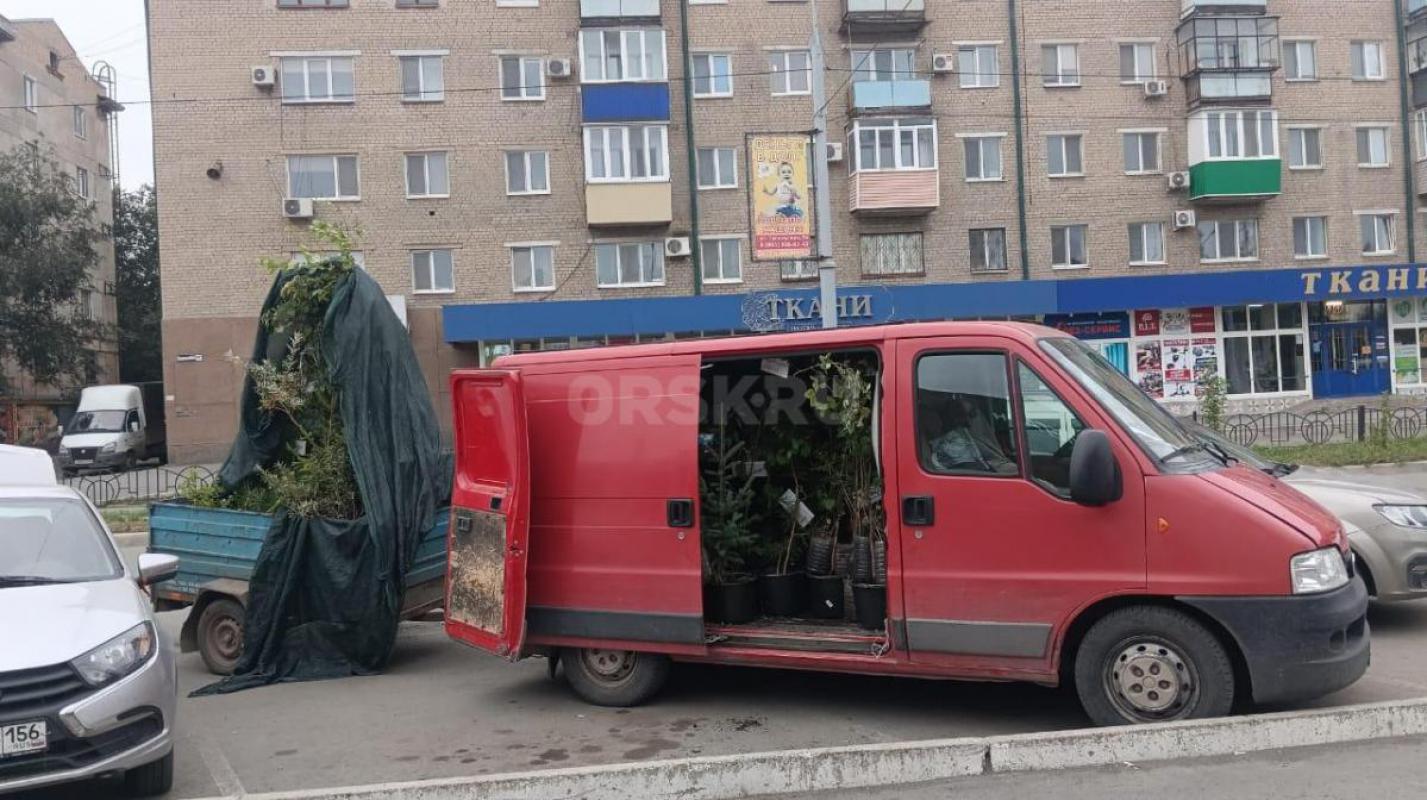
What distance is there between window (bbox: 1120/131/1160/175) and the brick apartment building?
0.09m

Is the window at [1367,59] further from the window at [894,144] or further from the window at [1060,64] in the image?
the window at [894,144]

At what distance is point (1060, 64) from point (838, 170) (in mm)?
8051

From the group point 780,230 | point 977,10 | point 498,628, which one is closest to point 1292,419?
point 780,230

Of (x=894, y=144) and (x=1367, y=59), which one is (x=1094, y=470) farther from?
(x=1367, y=59)

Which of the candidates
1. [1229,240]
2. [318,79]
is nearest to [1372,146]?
[1229,240]

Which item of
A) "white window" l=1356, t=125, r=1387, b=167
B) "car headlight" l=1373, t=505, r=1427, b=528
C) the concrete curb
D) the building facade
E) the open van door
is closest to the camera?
the concrete curb

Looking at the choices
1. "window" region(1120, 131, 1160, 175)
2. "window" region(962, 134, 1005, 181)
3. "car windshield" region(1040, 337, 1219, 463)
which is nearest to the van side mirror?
"car windshield" region(1040, 337, 1219, 463)

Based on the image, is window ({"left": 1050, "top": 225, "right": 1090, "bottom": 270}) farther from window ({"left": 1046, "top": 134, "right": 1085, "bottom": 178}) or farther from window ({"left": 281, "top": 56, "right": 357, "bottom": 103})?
window ({"left": 281, "top": 56, "right": 357, "bottom": 103})

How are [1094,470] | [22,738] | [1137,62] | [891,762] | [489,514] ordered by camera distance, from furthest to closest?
[1137,62], [489,514], [1094,470], [891,762], [22,738]

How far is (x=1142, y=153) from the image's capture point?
35.2 metres

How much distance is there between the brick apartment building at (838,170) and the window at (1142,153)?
90 millimetres

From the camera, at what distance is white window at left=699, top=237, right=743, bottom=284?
3388 cm

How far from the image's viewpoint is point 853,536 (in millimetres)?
6715

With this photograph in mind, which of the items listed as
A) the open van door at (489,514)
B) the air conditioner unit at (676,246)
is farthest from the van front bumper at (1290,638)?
the air conditioner unit at (676,246)
